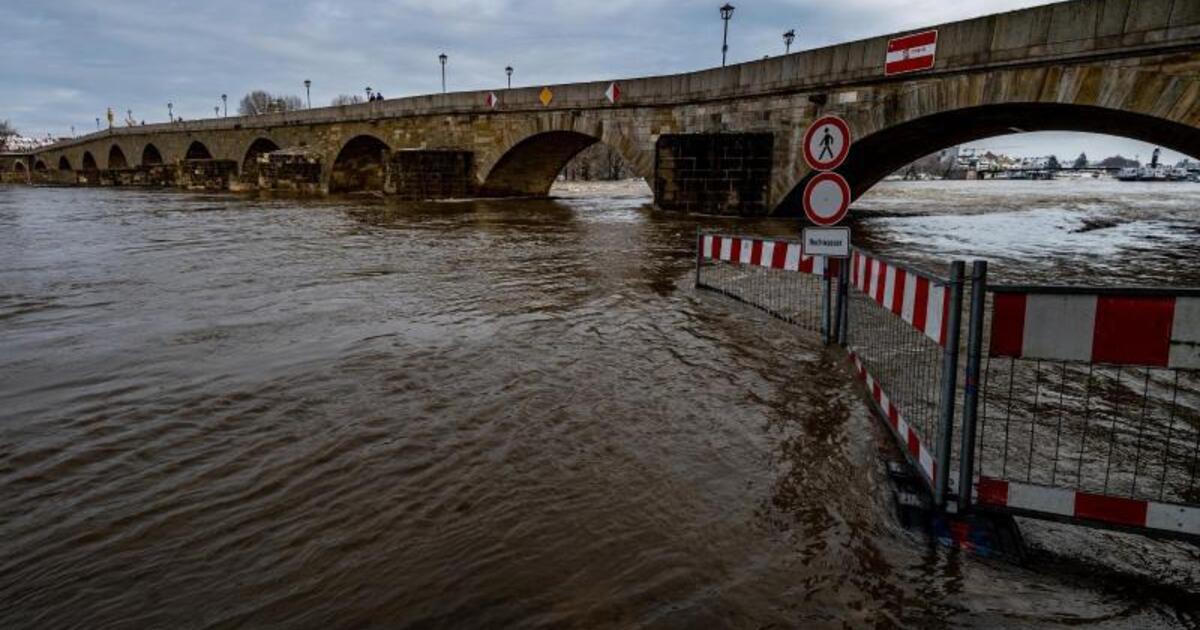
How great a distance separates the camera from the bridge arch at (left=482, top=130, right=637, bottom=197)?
89.3 feet

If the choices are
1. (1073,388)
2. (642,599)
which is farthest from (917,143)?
(642,599)

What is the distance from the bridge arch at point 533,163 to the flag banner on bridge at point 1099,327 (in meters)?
23.3

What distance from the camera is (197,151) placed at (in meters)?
53.6

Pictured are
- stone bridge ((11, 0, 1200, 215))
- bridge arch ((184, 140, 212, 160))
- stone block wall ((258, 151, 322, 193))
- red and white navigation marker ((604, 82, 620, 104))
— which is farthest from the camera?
bridge arch ((184, 140, 212, 160))

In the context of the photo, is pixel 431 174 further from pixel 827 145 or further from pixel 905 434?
pixel 905 434

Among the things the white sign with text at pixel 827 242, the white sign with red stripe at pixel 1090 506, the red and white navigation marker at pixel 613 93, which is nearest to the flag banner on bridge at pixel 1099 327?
the white sign with red stripe at pixel 1090 506

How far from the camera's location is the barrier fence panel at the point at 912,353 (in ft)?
8.91

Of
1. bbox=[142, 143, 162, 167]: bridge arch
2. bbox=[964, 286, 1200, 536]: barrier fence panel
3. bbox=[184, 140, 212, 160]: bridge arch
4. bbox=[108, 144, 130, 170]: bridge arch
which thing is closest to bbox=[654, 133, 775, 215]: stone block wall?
bbox=[964, 286, 1200, 536]: barrier fence panel

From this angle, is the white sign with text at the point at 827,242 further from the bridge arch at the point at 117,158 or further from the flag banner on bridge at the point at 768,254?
the bridge arch at the point at 117,158

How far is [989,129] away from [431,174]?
65.5ft

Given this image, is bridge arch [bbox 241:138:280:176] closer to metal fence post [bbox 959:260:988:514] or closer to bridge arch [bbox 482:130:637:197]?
bridge arch [bbox 482:130:637:197]

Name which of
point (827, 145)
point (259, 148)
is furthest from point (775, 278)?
point (259, 148)

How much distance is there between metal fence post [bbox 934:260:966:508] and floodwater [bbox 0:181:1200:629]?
0.89ft

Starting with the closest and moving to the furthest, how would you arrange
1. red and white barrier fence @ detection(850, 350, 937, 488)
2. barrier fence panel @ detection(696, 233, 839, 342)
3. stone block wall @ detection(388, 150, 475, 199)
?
red and white barrier fence @ detection(850, 350, 937, 488)
barrier fence panel @ detection(696, 233, 839, 342)
stone block wall @ detection(388, 150, 475, 199)
